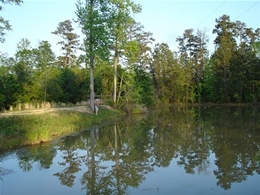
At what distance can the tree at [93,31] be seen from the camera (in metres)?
29.8

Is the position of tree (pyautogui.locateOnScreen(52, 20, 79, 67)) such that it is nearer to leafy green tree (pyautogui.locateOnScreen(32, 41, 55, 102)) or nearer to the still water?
leafy green tree (pyautogui.locateOnScreen(32, 41, 55, 102))

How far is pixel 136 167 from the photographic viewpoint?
10844 millimetres

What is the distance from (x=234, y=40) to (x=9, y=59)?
148ft

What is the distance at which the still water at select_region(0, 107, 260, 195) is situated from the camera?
8547 millimetres

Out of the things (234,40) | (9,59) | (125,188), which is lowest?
(125,188)

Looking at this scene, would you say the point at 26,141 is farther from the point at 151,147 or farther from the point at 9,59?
the point at 9,59

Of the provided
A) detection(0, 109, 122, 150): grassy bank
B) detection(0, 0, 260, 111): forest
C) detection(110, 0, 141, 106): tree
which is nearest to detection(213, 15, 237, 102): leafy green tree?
detection(0, 0, 260, 111): forest

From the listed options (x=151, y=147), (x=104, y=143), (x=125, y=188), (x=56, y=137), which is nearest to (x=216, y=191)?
(x=125, y=188)

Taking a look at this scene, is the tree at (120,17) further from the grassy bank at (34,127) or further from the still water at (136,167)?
the still water at (136,167)

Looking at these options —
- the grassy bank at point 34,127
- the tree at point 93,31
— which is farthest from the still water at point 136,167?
the tree at point 93,31

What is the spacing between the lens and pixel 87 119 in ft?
81.6

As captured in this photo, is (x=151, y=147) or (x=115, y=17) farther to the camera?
(x=115, y=17)

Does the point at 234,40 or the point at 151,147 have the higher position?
the point at 234,40

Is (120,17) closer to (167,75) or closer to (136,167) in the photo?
(136,167)
